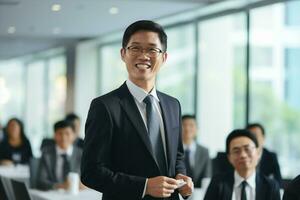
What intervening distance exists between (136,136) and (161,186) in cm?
18

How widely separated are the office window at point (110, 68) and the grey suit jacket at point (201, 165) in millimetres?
6976

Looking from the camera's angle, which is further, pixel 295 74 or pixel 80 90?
pixel 80 90

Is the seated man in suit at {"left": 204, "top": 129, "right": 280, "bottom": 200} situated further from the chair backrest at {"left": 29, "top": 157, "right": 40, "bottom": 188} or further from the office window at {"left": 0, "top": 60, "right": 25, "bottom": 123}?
the office window at {"left": 0, "top": 60, "right": 25, "bottom": 123}

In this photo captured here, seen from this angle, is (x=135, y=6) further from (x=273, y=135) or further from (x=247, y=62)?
(x=273, y=135)

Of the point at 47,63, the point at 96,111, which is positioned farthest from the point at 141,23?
the point at 47,63

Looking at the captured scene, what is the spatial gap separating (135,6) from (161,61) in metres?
7.61

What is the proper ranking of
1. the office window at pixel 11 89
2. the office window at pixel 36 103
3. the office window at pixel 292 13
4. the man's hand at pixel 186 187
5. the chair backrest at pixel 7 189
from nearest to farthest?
1. the man's hand at pixel 186 187
2. the chair backrest at pixel 7 189
3. the office window at pixel 292 13
4. the office window at pixel 36 103
5. the office window at pixel 11 89

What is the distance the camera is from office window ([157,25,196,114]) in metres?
11.2

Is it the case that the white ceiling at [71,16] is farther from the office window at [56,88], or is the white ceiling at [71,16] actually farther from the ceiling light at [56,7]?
the office window at [56,88]

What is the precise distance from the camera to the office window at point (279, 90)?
9062 mm

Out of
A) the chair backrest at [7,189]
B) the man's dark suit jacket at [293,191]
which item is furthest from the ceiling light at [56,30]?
the man's dark suit jacket at [293,191]

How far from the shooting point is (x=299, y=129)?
351 inches

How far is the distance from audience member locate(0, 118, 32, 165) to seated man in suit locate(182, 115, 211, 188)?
271cm

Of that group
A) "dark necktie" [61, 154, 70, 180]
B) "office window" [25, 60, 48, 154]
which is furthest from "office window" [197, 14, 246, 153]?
"office window" [25, 60, 48, 154]
